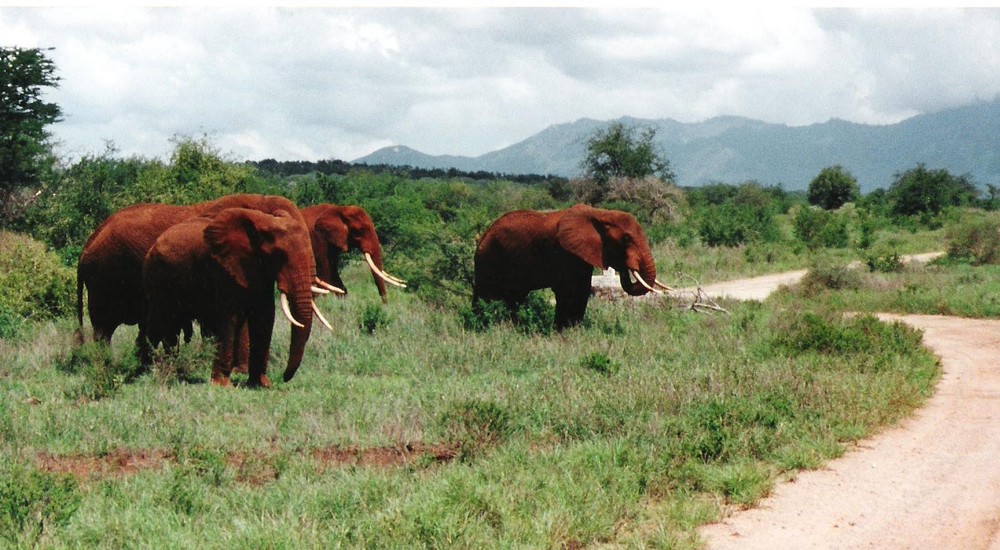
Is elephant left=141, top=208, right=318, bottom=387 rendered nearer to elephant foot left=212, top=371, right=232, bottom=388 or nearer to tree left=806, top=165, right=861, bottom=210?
elephant foot left=212, top=371, right=232, bottom=388

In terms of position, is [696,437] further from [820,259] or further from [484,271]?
[820,259]

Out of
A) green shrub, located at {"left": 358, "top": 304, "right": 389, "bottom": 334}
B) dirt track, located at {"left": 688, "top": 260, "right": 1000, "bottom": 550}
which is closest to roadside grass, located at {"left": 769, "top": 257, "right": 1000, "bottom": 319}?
green shrub, located at {"left": 358, "top": 304, "right": 389, "bottom": 334}

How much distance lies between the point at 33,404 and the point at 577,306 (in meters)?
7.90

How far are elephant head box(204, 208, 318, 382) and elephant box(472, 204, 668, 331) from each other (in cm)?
504

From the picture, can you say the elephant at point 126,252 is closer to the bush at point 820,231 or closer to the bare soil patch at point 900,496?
the bare soil patch at point 900,496

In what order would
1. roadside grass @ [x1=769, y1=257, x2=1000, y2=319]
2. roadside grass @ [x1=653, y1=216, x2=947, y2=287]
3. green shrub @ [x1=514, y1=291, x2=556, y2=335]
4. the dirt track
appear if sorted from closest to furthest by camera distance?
1. the dirt track
2. green shrub @ [x1=514, y1=291, x2=556, y2=335]
3. roadside grass @ [x1=769, y1=257, x2=1000, y2=319]
4. roadside grass @ [x1=653, y1=216, x2=947, y2=287]

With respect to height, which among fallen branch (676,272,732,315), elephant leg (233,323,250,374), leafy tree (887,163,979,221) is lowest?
elephant leg (233,323,250,374)

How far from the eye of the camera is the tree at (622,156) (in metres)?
52.6

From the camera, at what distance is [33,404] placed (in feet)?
33.7

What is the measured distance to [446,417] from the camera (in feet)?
29.4

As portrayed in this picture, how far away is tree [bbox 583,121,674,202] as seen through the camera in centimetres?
5259

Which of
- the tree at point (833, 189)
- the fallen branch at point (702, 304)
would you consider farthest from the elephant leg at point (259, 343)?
the tree at point (833, 189)

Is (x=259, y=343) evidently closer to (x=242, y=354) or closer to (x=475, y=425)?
(x=242, y=354)

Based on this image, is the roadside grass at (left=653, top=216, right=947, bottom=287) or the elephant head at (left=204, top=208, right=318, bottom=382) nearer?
the elephant head at (left=204, top=208, right=318, bottom=382)
